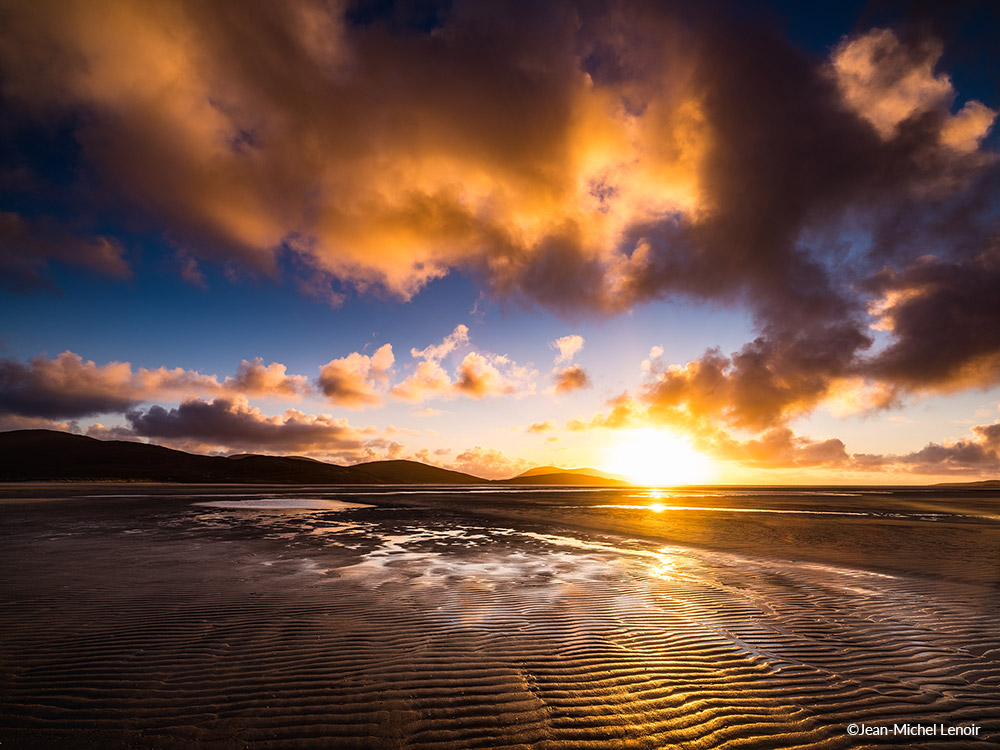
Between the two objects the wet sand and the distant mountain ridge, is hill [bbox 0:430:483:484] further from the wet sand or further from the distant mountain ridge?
the wet sand

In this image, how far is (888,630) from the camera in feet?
24.0

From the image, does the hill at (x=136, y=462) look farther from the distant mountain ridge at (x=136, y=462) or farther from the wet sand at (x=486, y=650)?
the wet sand at (x=486, y=650)

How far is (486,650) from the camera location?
6.33 meters

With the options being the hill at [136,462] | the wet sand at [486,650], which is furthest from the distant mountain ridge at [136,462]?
the wet sand at [486,650]

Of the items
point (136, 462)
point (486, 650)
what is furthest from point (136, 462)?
point (486, 650)

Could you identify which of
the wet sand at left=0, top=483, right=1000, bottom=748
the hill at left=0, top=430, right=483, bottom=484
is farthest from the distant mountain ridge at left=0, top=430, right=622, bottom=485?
the wet sand at left=0, top=483, right=1000, bottom=748

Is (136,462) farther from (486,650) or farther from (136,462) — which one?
(486,650)

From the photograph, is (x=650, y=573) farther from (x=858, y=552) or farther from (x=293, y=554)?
(x=293, y=554)

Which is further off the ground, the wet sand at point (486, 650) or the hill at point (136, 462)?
the wet sand at point (486, 650)

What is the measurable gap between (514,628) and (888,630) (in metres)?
6.07

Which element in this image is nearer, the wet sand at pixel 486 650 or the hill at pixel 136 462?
the wet sand at pixel 486 650

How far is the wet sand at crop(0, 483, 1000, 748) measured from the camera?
Answer: 14.6ft

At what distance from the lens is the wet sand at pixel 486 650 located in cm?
446

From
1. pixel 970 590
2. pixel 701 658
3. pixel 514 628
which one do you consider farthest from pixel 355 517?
pixel 970 590
